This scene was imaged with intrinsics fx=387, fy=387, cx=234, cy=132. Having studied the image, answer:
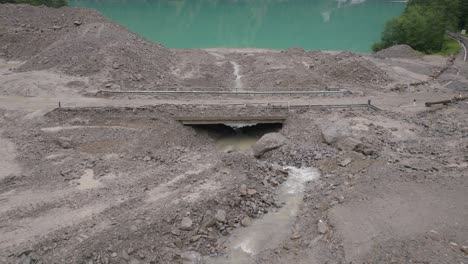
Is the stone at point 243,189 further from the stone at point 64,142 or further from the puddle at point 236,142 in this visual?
the stone at point 64,142

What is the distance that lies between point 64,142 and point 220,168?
988 cm

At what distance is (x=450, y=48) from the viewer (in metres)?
51.7

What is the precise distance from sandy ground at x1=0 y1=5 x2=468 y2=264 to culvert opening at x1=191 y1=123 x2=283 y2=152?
17 centimetres

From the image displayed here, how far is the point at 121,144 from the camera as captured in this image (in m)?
23.6

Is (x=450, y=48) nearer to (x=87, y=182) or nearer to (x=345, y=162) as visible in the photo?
(x=345, y=162)

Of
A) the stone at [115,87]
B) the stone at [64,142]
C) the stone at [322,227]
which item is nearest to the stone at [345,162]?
the stone at [322,227]

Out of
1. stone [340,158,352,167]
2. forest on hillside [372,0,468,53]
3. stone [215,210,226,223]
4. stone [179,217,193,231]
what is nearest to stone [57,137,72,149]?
stone [179,217,193,231]

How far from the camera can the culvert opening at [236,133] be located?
1052 inches

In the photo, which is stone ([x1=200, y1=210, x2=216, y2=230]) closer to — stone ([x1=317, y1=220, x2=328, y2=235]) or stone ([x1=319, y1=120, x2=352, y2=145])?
stone ([x1=317, y1=220, x2=328, y2=235])

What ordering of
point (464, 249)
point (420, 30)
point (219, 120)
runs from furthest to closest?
point (420, 30)
point (219, 120)
point (464, 249)

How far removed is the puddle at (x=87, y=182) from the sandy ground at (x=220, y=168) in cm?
10

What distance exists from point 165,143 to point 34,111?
9753mm

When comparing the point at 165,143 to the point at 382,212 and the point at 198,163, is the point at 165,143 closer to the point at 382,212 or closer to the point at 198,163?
the point at 198,163

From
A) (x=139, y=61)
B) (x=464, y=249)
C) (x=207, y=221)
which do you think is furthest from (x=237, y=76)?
(x=464, y=249)
